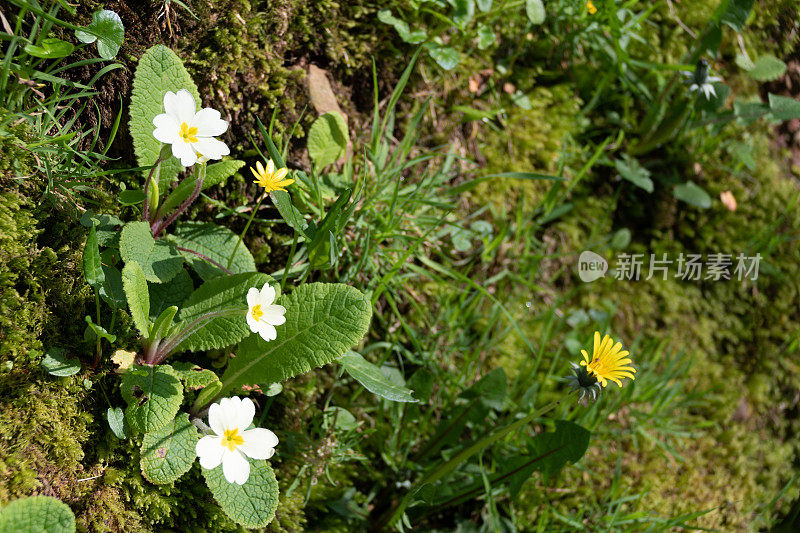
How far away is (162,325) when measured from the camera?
1403 mm

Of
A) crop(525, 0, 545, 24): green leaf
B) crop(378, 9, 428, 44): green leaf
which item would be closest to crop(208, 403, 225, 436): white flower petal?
crop(378, 9, 428, 44): green leaf

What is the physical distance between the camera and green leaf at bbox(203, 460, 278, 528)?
1387 mm

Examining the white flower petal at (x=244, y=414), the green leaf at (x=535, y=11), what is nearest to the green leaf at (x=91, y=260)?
the white flower petal at (x=244, y=414)

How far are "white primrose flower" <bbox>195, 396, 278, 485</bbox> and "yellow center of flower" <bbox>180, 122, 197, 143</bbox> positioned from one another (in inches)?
23.0

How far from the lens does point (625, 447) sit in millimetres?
2406

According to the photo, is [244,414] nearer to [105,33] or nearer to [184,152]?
[184,152]

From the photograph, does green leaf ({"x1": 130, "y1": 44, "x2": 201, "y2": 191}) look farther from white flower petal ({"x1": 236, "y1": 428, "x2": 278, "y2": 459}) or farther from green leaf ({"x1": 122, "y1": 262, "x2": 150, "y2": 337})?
white flower petal ({"x1": 236, "y1": 428, "x2": 278, "y2": 459})

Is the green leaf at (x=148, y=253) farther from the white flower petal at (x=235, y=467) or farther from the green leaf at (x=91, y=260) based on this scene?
the white flower petal at (x=235, y=467)

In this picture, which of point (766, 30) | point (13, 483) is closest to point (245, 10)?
point (13, 483)

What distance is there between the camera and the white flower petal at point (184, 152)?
138cm

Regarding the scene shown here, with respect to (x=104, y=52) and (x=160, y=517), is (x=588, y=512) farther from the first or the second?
(x=104, y=52)

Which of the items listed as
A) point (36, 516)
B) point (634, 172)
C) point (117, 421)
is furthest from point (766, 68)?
point (36, 516)

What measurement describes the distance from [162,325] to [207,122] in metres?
0.47

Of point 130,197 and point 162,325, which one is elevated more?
point 130,197
